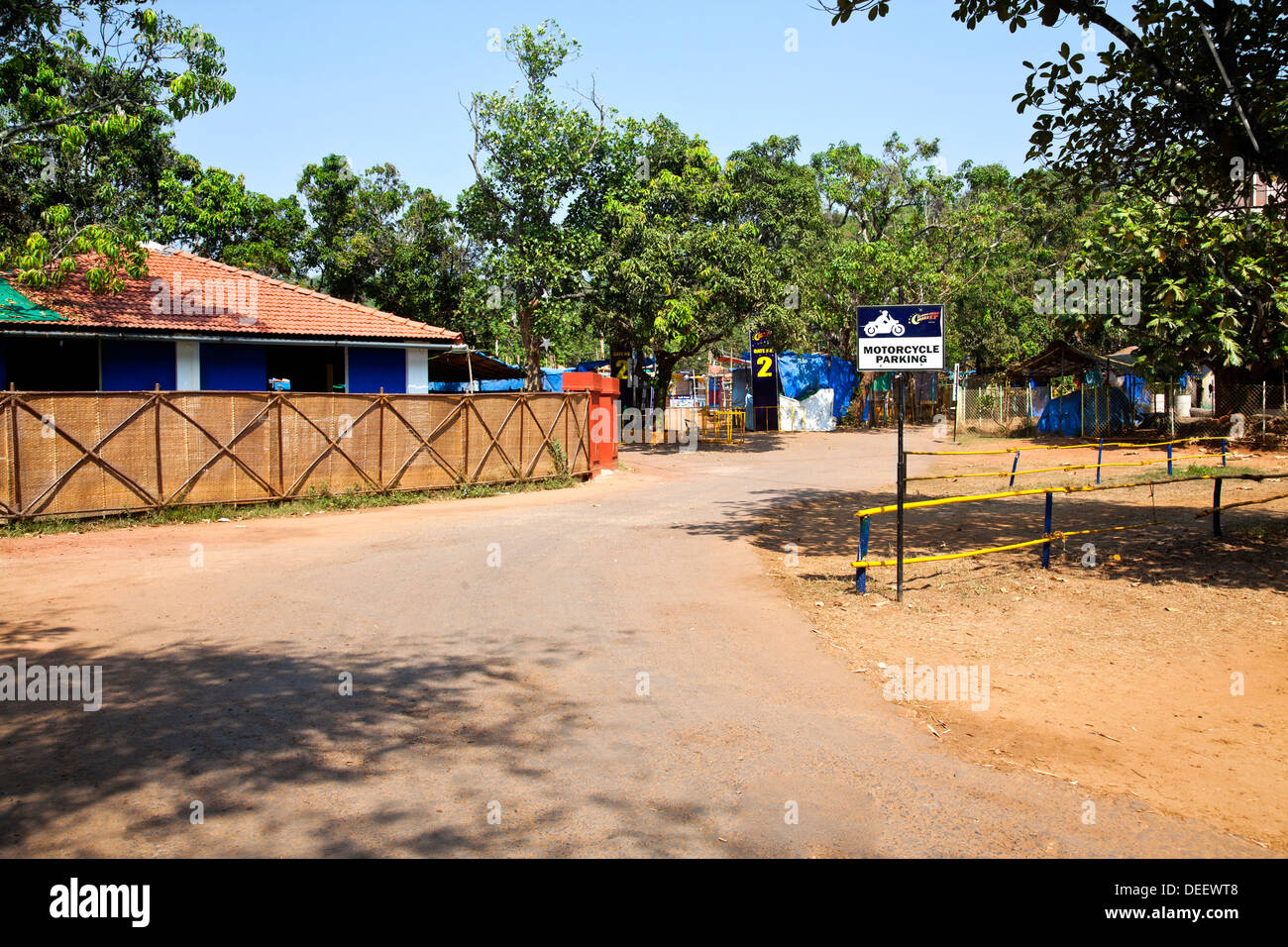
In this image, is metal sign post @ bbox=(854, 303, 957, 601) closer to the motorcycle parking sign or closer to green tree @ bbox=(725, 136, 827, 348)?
the motorcycle parking sign

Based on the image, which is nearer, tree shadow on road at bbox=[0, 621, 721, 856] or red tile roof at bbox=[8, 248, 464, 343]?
tree shadow on road at bbox=[0, 621, 721, 856]

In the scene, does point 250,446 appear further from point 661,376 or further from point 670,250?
point 661,376

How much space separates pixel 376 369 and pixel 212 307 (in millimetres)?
3990

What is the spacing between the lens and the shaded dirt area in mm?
5137

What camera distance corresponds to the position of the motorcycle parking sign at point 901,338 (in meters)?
8.16

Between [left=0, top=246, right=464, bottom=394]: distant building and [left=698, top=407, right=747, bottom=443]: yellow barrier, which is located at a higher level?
[left=0, top=246, right=464, bottom=394]: distant building

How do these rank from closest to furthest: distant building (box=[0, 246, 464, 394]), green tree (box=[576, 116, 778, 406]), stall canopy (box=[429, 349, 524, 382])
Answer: distant building (box=[0, 246, 464, 394]) < green tree (box=[576, 116, 778, 406]) < stall canopy (box=[429, 349, 524, 382])

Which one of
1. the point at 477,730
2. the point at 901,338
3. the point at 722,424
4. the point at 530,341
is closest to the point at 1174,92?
the point at 901,338

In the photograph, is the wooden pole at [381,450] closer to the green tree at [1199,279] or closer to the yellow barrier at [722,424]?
the green tree at [1199,279]

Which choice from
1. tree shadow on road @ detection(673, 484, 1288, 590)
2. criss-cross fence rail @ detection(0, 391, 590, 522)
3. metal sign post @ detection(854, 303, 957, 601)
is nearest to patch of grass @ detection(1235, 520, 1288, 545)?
tree shadow on road @ detection(673, 484, 1288, 590)

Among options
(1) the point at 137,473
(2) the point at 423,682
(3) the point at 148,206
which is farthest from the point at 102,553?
(3) the point at 148,206

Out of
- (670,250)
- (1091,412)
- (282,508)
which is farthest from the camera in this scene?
(1091,412)

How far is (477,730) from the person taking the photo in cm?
541

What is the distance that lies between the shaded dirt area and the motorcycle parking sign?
7.80 feet
